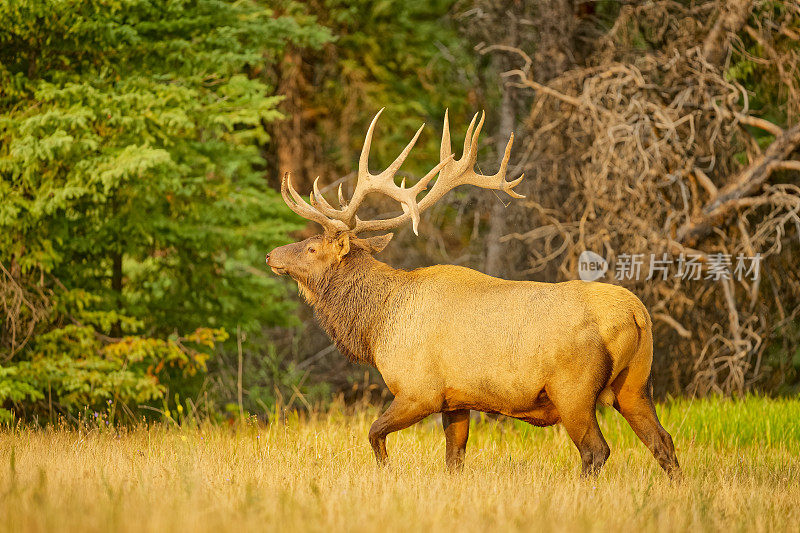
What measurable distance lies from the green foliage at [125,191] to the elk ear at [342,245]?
2.67 m

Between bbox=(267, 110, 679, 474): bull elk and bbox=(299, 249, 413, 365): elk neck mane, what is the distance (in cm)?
1

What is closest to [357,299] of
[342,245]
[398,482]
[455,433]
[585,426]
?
[342,245]

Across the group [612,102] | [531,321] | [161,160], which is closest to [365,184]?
[531,321]

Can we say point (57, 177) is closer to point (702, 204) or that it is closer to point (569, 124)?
point (569, 124)

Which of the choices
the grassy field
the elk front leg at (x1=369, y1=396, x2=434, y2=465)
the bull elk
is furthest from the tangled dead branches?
the elk front leg at (x1=369, y1=396, x2=434, y2=465)

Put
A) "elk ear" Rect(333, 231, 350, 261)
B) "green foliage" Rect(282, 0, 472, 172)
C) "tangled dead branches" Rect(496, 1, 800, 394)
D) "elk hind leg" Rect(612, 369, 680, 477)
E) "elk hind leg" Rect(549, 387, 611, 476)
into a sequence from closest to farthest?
"elk hind leg" Rect(549, 387, 611, 476) < "elk hind leg" Rect(612, 369, 680, 477) < "elk ear" Rect(333, 231, 350, 261) < "tangled dead branches" Rect(496, 1, 800, 394) < "green foliage" Rect(282, 0, 472, 172)

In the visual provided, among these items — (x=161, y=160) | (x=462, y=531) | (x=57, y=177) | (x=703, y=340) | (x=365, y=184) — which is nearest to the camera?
(x=462, y=531)

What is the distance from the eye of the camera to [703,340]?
419 inches

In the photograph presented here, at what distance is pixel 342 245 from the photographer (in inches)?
289

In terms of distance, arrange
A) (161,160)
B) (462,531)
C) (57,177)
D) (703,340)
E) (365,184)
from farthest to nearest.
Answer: (703,340), (57,177), (161,160), (365,184), (462,531)

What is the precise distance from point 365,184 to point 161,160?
2.60 metres

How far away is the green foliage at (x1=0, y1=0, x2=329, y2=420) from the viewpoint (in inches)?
364

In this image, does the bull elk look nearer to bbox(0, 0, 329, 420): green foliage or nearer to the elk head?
the elk head

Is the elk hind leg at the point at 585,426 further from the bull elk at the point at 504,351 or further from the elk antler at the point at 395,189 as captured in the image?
the elk antler at the point at 395,189
